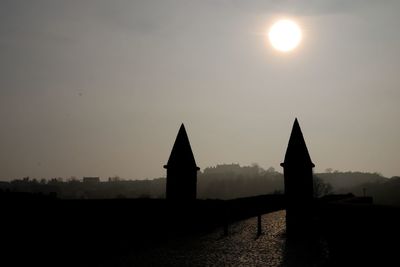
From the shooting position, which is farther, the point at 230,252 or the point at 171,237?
the point at 171,237

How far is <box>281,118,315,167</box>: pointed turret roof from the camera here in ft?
74.1

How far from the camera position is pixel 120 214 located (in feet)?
60.9

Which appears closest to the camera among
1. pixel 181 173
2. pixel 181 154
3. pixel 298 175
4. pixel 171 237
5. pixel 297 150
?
pixel 171 237

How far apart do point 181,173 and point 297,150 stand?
6.79 meters

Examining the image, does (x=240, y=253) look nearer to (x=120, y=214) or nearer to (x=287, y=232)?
(x=287, y=232)

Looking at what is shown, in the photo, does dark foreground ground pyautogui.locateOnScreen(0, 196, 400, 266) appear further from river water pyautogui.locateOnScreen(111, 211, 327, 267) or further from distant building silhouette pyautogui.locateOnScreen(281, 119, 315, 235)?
distant building silhouette pyautogui.locateOnScreen(281, 119, 315, 235)

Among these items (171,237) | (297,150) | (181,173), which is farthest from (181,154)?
(171,237)

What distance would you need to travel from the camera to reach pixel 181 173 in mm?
25078

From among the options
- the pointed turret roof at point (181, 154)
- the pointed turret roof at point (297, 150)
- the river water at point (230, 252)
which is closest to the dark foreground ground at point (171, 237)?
the river water at point (230, 252)

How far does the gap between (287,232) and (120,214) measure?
718cm

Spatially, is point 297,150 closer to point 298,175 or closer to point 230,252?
point 298,175

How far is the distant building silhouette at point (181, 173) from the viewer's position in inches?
974

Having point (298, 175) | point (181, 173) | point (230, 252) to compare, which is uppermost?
point (181, 173)

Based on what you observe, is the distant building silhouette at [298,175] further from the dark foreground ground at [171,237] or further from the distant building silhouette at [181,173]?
the distant building silhouette at [181,173]
